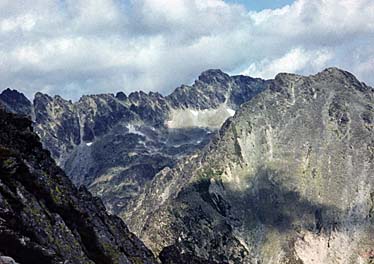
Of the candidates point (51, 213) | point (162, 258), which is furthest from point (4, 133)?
point (162, 258)

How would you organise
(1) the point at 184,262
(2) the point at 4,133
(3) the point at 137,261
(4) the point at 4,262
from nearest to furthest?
1. (4) the point at 4,262
2. (2) the point at 4,133
3. (3) the point at 137,261
4. (1) the point at 184,262

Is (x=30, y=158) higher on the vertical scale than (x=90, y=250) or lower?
higher

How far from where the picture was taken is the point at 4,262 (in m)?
32.8

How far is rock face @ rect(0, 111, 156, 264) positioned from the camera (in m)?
46.6

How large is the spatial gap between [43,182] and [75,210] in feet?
17.2

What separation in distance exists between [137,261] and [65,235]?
2090cm

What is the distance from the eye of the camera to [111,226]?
77688 millimetres

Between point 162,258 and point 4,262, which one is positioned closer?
point 4,262

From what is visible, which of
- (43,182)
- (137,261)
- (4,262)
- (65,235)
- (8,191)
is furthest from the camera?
(137,261)

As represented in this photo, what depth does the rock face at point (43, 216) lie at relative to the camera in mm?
46625

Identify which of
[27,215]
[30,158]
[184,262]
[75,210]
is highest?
[184,262]

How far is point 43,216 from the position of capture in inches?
2142

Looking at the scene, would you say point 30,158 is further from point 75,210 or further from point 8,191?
point 8,191

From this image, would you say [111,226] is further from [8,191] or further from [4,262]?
[4,262]
